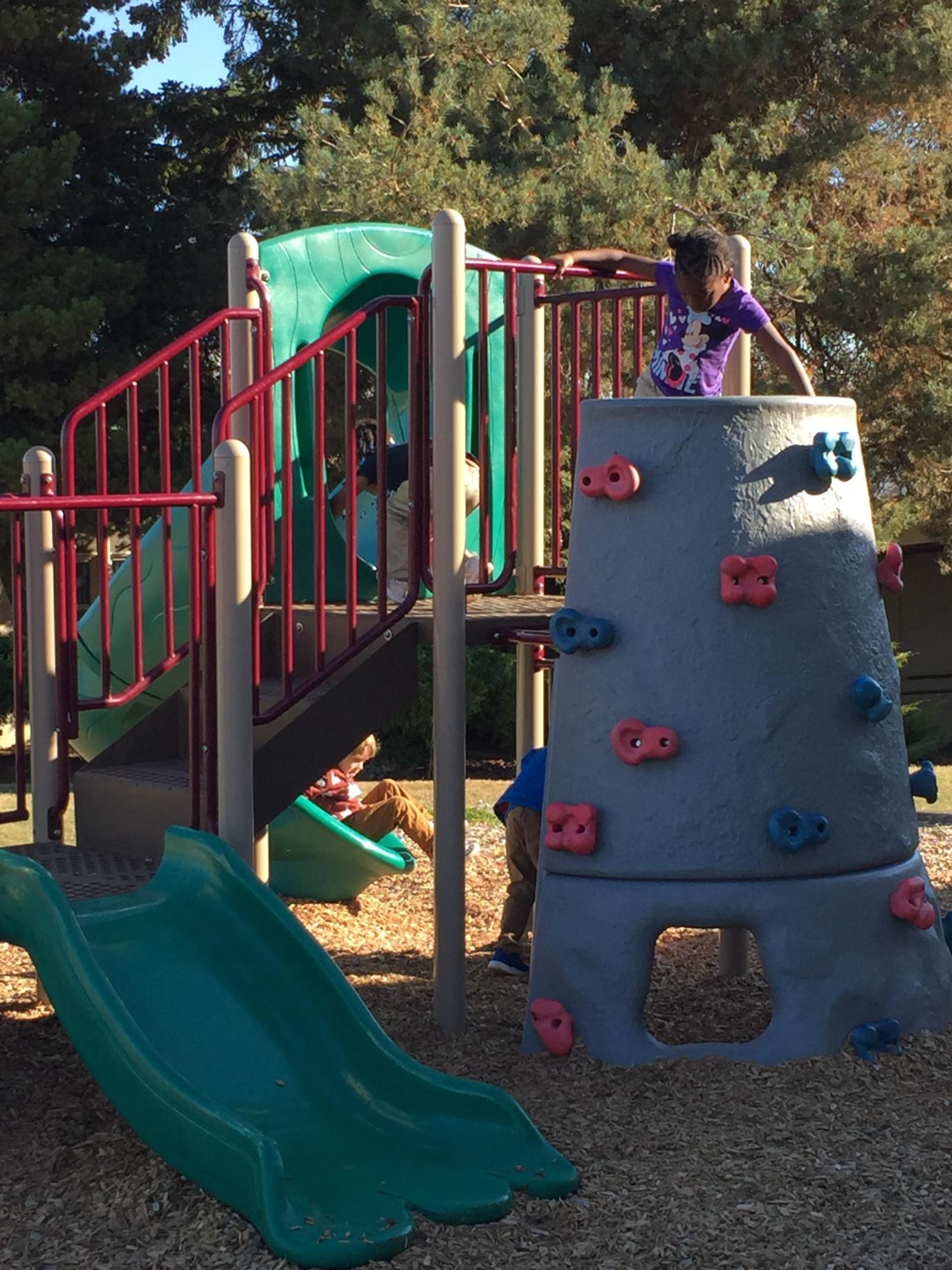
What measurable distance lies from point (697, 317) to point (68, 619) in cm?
229

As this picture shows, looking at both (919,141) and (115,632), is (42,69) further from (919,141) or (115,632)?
(115,632)

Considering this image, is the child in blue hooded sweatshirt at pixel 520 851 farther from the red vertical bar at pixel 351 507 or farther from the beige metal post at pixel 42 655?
the beige metal post at pixel 42 655

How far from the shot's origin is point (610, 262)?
18.1ft

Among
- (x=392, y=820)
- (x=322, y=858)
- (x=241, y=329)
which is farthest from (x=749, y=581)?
(x=392, y=820)

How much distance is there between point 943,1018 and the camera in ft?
16.1

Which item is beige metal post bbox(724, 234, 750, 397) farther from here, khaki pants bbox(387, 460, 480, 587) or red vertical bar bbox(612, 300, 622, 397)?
khaki pants bbox(387, 460, 480, 587)

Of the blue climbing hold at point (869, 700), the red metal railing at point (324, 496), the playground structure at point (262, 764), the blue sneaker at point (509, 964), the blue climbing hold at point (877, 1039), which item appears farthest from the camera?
the blue sneaker at point (509, 964)

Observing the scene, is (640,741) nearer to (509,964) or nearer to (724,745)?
(724,745)

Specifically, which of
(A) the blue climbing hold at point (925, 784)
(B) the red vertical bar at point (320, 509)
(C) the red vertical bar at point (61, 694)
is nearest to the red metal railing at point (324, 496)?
(B) the red vertical bar at point (320, 509)

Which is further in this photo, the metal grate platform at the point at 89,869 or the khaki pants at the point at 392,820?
the khaki pants at the point at 392,820

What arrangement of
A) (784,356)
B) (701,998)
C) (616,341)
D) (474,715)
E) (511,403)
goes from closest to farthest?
(784,356)
(701,998)
(511,403)
(616,341)
(474,715)

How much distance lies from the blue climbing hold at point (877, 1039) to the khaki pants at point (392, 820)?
10.8 ft

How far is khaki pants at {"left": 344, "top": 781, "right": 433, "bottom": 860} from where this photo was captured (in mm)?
7629

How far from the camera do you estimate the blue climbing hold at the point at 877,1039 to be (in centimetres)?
464
